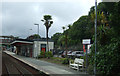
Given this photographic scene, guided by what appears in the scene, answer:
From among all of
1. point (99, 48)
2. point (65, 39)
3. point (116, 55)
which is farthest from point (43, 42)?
point (116, 55)

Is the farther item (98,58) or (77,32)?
(77,32)

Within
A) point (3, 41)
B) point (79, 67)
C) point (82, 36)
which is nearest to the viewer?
point (79, 67)

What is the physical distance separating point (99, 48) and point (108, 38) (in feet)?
2.96

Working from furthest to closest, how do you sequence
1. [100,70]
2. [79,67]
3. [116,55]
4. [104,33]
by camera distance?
[79,67] < [104,33] < [100,70] < [116,55]

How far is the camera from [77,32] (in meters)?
45.5

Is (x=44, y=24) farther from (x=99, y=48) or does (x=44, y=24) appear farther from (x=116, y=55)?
(x=116, y=55)

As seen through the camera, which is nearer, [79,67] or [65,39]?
[79,67]

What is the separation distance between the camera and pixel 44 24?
2711cm

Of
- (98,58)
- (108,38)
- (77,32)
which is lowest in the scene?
(98,58)

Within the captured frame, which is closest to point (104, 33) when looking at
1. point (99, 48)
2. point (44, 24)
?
point (99, 48)

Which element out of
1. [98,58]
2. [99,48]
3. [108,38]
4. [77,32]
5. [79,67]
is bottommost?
[79,67]

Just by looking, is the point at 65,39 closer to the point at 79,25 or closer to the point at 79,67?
the point at 79,67

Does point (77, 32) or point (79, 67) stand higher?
point (77, 32)

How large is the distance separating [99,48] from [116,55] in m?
1.96
